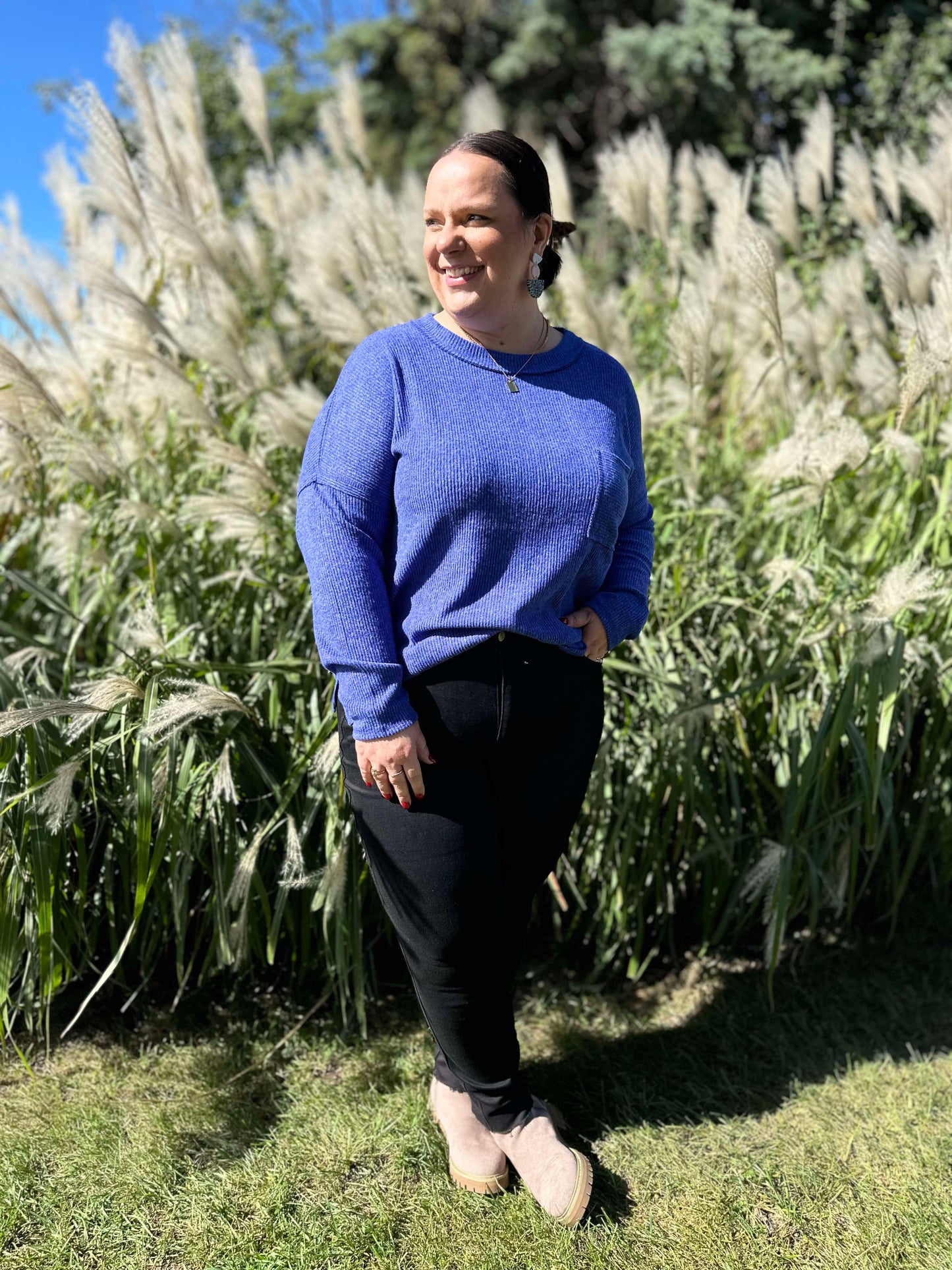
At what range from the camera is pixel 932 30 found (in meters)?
7.71

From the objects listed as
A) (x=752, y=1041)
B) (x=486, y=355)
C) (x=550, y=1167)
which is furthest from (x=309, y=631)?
(x=752, y=1041)

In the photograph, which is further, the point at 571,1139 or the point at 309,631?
the point at 309,631

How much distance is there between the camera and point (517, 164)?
1558 mm

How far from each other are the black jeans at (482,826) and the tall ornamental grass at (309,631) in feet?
1.31

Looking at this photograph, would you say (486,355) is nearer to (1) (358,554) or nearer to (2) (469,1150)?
(1) (358,554)

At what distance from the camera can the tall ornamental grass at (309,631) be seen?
2141mm

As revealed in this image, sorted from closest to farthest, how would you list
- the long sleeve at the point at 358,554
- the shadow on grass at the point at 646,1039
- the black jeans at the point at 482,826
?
the long sleeve at the point at 358,554 < the black jeans at the point at 482,826 < the shadow on grass at the point at 646,1039

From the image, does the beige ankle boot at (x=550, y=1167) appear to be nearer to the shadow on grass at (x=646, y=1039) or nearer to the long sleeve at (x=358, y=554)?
the shadow on grass at (x=646, y=1039)

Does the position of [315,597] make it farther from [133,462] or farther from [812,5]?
[812,5]

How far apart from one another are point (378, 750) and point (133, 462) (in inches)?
67.9

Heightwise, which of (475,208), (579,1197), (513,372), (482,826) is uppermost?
(475,208)

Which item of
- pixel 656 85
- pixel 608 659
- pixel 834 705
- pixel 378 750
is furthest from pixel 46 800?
pixel 656 85

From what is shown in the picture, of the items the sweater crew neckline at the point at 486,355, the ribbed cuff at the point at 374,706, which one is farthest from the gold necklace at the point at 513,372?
the ribbed cuff at the point at 374,706

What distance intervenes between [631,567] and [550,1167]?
3.61ft
